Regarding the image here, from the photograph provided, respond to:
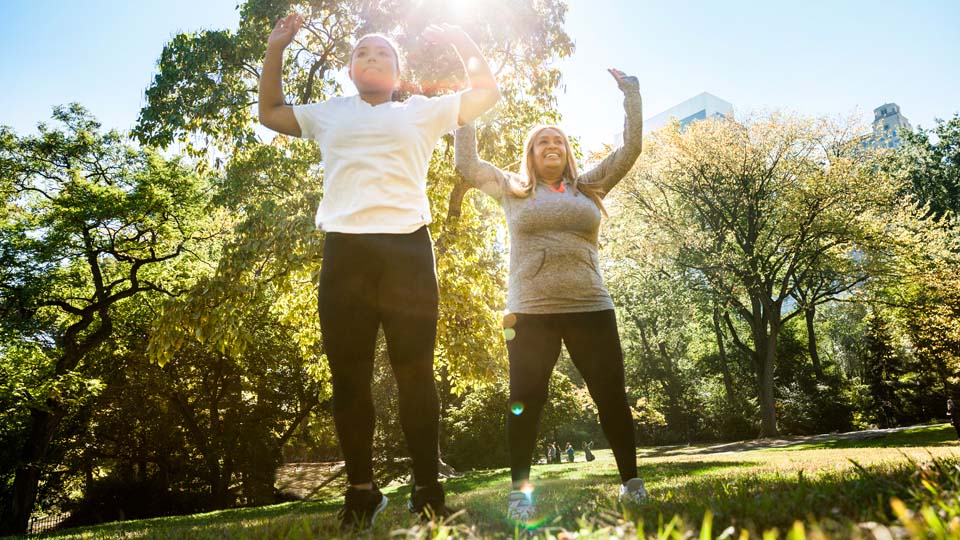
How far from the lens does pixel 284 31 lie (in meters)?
2.88

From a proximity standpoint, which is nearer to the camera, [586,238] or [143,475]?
[586,238]

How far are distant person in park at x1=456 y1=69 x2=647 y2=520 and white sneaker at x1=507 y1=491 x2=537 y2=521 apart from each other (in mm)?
264

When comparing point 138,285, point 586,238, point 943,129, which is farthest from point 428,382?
point 943,129

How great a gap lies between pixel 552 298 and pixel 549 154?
961mm

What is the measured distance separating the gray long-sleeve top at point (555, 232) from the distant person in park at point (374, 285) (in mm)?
878

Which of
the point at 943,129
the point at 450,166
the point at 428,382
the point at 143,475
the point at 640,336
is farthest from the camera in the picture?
the point at 640,336

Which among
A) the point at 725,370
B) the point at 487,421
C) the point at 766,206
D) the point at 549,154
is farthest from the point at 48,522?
the point at 725,370

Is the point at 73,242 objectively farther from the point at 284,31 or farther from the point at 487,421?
the point at 284,31

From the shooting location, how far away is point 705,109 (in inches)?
5630

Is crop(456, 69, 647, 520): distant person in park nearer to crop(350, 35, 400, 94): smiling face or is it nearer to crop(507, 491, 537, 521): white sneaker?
crop(507, 491, 537, 521): white sneaker

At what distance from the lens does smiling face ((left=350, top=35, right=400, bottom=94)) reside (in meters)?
2.77

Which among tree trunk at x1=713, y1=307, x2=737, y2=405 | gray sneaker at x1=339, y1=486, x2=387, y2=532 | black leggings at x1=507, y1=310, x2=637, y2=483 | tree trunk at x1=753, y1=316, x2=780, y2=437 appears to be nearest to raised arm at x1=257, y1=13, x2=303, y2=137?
black leggings at x1=507, y1=310, x2=637, y2=483

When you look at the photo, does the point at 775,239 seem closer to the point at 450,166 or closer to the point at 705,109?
the point at 450,166

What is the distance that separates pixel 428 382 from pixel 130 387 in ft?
73.8
